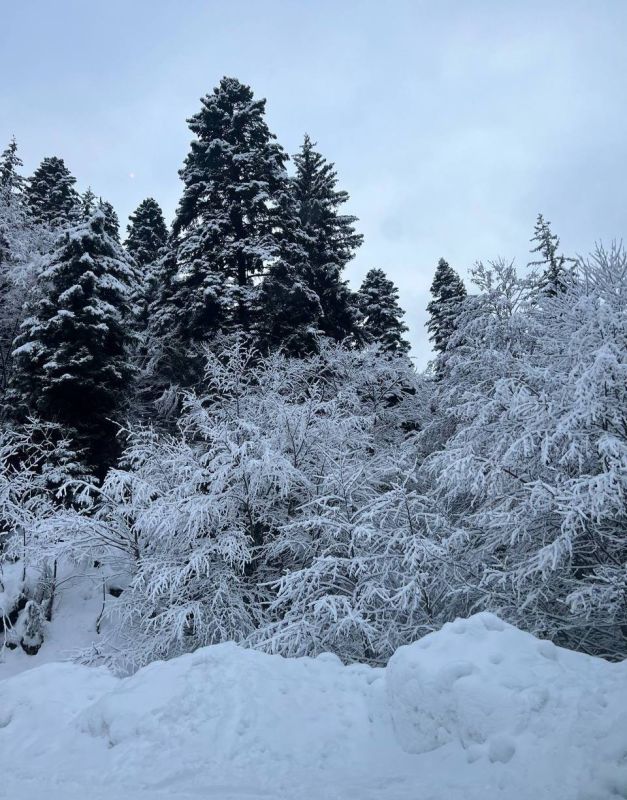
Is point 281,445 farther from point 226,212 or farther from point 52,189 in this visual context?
point 52,189

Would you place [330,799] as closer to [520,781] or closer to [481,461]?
[520,781]

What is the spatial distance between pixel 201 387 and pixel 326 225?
33.9 feet

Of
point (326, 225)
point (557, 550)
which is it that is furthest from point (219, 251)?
point (557, 550)

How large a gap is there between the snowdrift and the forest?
231cm

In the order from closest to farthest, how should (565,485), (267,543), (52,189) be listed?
1. (565,485)
2. (267,543)
3. (52,189)

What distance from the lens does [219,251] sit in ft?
53.5

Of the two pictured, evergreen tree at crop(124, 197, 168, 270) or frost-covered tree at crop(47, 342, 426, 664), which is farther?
evergreen tree at crop(124, 197, 168, 270)

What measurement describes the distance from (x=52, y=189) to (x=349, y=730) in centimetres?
3208

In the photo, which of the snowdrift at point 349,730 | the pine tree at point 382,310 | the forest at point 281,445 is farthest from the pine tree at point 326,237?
the snowdrift at point 349,730

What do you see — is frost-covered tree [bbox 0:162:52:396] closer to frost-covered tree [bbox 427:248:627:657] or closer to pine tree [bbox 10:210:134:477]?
pine tree [bbox 10:210:134:477]

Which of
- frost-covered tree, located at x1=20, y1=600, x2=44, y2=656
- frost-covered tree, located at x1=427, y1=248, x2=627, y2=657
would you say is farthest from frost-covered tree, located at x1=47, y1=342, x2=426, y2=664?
frost-covered tree, located at x1=20, y1=600, x2=44, y2=656

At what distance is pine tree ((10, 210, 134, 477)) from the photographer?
13695 mm

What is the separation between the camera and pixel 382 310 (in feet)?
83.1

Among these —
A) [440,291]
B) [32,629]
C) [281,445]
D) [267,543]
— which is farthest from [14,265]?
[440,291]
